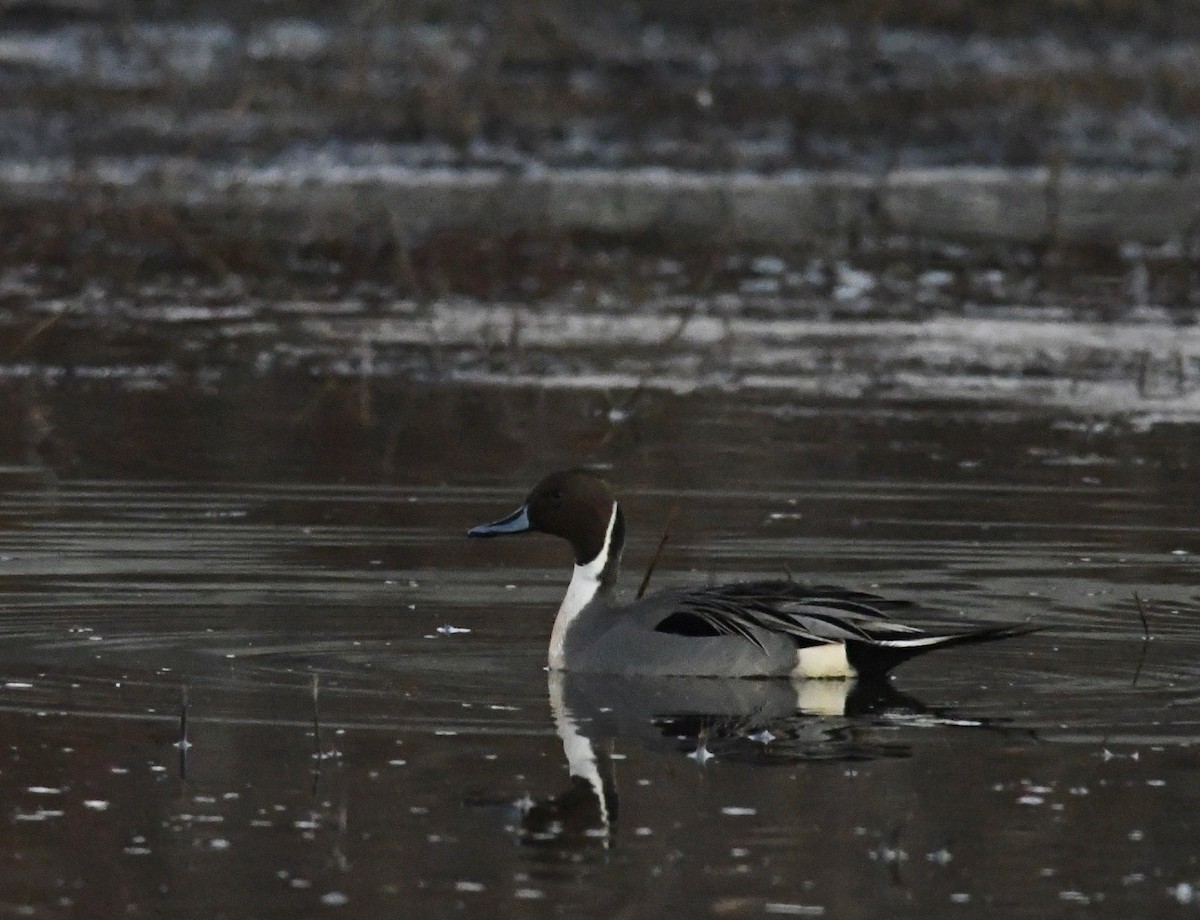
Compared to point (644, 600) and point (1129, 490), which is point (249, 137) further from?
point (644, 600)

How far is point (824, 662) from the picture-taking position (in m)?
Answer: 8.75

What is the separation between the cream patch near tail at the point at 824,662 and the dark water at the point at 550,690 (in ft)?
0.25

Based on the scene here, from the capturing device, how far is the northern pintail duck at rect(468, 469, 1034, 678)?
855cm

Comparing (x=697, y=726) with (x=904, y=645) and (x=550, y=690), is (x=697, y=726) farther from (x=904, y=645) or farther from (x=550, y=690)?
(x=904, y=645)

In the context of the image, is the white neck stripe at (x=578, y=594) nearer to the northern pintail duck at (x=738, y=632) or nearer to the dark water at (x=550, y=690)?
the northern pintail duck at (x=738, y=632)

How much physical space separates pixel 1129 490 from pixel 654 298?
7384 millimetres

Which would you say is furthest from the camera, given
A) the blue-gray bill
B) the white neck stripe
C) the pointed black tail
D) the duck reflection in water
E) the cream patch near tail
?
the blue-gray bill

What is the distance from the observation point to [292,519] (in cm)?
1135

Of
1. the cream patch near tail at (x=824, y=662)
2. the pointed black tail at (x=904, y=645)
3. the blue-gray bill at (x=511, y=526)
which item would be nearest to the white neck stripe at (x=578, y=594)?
the blue-gray bill at (x=511, y=526)

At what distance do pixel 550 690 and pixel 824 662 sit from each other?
842 millimetres

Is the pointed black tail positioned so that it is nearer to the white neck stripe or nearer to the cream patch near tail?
the cream patch near tail

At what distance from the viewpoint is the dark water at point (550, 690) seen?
6.36 meters

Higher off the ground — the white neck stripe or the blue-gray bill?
the blue-gray bill

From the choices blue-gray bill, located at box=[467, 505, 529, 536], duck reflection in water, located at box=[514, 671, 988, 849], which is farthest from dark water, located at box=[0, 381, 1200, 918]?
blue-gray bill, located at box=[467, 505, 529, 536]
